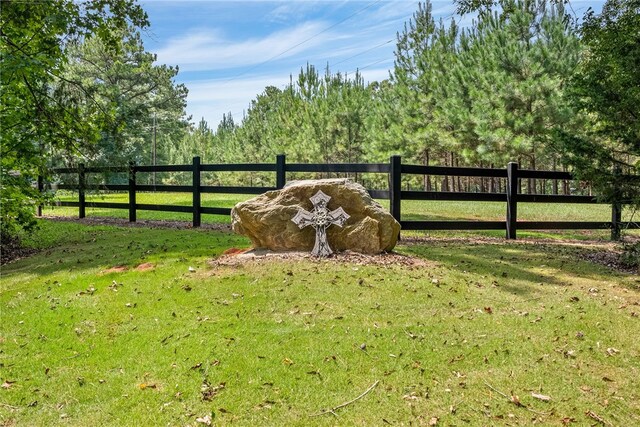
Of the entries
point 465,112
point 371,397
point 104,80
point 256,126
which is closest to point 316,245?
point 371,397

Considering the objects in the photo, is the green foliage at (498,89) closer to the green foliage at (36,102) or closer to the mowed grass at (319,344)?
the mowed grass at (319,344)

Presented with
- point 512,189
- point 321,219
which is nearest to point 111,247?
point 321,219

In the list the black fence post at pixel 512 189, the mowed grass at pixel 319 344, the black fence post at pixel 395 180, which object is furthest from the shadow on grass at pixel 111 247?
the black fence post at pixel 512 189

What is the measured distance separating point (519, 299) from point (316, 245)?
2801 millimetres

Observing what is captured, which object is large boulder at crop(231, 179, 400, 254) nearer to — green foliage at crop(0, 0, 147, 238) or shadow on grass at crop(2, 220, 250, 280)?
shadow on grass at crop(2, 220, 250, 280)

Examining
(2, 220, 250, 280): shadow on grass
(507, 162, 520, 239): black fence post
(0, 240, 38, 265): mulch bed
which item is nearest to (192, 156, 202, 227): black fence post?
(2, 220, 250, 280): shadow on grass

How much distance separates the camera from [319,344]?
3.92m

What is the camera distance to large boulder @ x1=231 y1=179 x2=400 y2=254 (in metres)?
6.65

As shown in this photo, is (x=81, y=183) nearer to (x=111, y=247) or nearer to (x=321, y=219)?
(x=111, y=247)

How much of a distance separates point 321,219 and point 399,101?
22095 millimetres

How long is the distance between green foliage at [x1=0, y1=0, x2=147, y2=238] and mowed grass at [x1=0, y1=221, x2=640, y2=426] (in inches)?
123

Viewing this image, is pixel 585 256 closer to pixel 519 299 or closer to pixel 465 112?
pixel 519 299

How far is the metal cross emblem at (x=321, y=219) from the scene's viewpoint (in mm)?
6508

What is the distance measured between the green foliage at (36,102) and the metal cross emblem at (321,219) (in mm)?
5080
